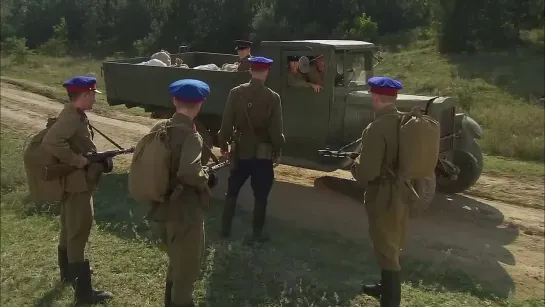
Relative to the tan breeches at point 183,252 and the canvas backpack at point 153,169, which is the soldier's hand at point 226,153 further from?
the canvas backpack at point 153,169

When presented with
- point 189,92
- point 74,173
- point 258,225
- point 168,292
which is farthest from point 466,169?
point 74,173

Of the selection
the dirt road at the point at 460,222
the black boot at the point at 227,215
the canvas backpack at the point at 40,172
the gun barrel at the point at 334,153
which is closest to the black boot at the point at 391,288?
the dirt road at the point at 460,222

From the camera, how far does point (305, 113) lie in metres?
7.76

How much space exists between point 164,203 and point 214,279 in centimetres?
155

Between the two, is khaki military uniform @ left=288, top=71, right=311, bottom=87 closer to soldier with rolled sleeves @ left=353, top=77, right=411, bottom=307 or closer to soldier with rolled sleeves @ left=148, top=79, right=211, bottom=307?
soldier with rolled sleeves @ left=353, top=77, right=411, bottom=307

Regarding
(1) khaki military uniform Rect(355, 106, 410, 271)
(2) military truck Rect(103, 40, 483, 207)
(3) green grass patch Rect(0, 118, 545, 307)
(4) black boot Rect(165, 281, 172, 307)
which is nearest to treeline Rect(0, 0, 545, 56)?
(2) military truck Rect(103, 40, 483, 207)

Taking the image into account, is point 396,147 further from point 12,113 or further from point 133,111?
point 12,113

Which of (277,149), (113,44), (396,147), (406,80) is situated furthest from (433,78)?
(396,147)

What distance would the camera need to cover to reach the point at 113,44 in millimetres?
19875

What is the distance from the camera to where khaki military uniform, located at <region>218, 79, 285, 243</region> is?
574cm

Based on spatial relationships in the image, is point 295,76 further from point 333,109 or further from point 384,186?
point 384,186

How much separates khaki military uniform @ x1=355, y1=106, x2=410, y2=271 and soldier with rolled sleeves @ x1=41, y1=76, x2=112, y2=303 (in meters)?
2.06

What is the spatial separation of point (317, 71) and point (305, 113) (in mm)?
565

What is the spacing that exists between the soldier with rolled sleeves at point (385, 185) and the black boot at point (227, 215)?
200cm
